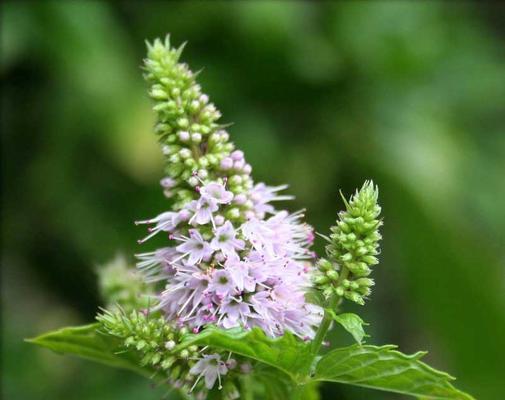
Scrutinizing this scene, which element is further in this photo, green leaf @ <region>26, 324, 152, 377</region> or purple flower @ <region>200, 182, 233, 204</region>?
green leaf @ <region>26, 324, 152, 377</region>

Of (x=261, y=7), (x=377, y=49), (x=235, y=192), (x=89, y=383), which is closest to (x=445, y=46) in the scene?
(x=377, y=49)

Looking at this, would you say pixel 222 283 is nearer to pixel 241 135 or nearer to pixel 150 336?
pixel 150 336

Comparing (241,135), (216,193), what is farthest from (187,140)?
(241,135)

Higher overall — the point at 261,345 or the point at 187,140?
the point at 187,140

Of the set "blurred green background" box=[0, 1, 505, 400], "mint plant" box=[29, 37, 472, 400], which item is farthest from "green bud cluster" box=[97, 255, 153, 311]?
"blurred green background" box=[0, 1, 505, 400]

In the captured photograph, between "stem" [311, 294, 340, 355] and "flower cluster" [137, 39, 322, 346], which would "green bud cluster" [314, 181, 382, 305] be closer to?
"stem" [311, 294, 340, 355]

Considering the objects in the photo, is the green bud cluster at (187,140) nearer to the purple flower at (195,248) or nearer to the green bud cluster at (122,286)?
the purple flower at (195,248)
